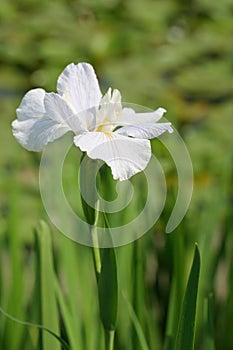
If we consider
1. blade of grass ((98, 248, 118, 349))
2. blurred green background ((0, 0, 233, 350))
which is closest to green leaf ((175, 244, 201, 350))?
blade of grass ((98, 248, 118, 349))

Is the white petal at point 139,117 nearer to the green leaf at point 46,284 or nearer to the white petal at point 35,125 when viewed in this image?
the white petal at point 35,125

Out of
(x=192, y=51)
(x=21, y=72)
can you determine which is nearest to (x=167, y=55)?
(x=192, y=51)

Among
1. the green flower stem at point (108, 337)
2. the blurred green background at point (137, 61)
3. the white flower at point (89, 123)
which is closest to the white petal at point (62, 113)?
the white flower at point (89, 123)

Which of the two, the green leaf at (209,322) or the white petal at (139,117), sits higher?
the white petal at (139,117)

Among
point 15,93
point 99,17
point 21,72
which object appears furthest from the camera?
point 99,17

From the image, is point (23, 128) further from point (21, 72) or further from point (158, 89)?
point (21, 72)

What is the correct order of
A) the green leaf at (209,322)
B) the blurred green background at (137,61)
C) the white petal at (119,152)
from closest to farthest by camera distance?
the white petal at (119,152)
the green leaf at (209,322)
the blurred green background at (137,61)

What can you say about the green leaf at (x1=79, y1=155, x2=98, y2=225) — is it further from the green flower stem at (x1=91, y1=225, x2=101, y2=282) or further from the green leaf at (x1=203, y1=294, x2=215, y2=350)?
the green leaf at (x1=203, y1=294, x2=215, y2=350)
